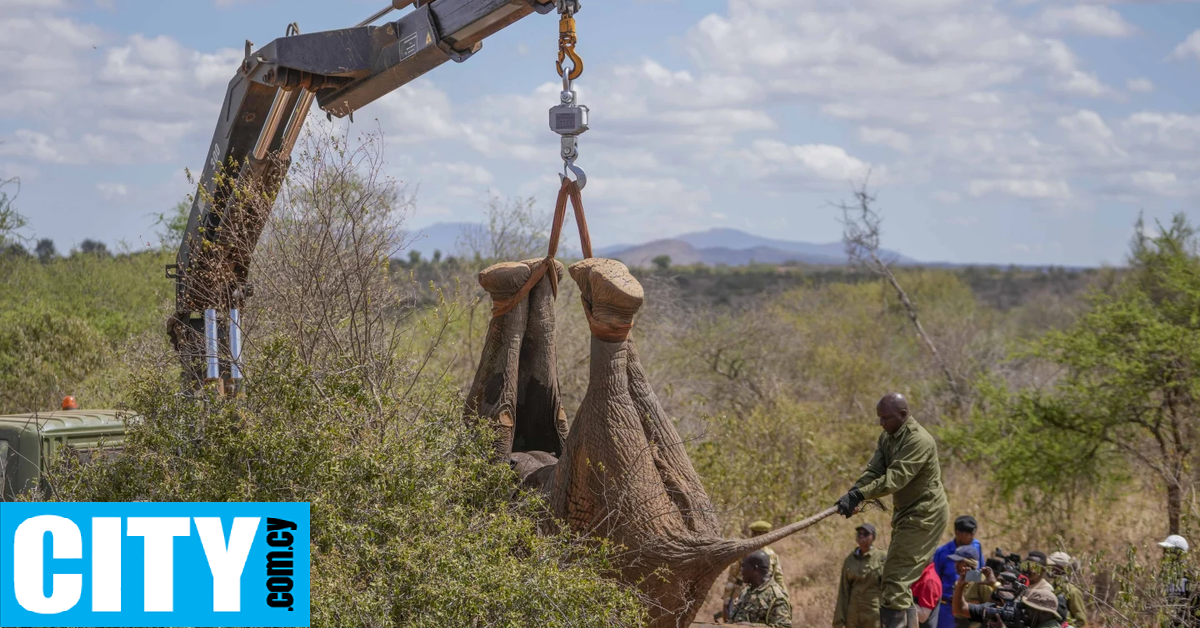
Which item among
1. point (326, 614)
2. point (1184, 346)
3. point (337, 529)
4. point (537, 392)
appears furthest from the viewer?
point (1184, 346)

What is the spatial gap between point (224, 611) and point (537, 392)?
2.75 metres

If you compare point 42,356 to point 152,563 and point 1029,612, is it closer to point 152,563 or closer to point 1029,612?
point 152,563

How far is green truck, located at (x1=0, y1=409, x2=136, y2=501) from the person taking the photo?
8.93 metres

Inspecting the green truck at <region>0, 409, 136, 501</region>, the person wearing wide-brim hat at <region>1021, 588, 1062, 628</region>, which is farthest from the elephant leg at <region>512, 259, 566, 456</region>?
the person wearing wide-brim hat at <region>1021, 588, 1062, 628</region>

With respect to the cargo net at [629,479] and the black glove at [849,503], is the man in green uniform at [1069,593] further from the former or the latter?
the cargo net at [629,479]

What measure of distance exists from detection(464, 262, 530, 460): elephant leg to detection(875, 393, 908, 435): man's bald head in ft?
7.97

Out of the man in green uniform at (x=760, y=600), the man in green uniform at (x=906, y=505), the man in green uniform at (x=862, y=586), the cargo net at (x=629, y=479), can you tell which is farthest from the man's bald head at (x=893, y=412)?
the man in green uniform at (x=760, y=600)

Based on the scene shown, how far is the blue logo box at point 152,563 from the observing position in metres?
6.16

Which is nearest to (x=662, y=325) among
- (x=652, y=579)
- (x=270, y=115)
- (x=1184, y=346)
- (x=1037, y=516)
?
(x=1037, y=516)

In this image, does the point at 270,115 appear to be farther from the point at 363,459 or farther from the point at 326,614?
the point at 326,614

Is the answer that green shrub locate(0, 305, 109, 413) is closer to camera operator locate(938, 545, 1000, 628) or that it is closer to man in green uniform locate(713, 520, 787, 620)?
man in green uniform locate(713, 520, 787, 620)

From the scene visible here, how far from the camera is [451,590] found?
595cm

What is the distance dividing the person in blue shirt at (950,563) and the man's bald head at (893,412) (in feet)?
5.61

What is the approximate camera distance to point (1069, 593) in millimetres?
8656
